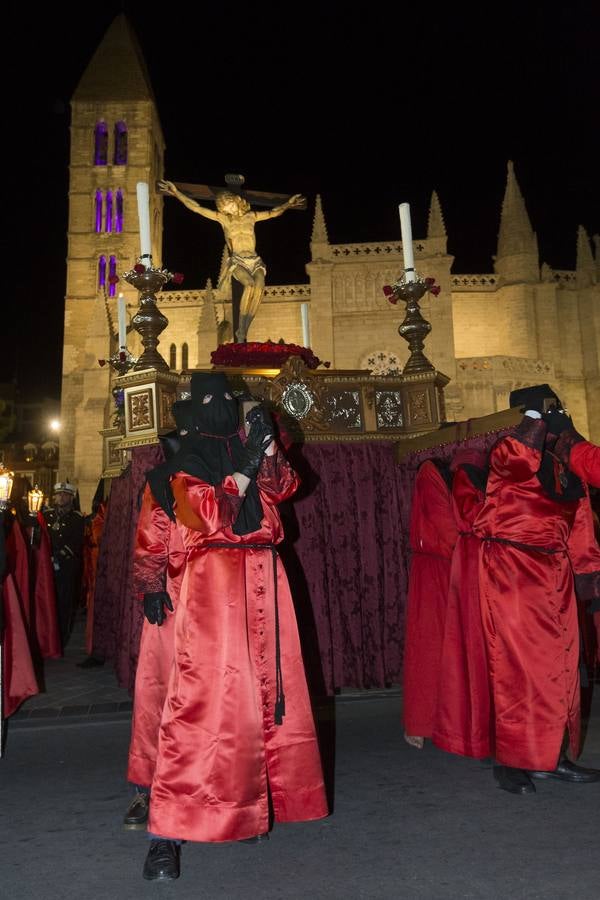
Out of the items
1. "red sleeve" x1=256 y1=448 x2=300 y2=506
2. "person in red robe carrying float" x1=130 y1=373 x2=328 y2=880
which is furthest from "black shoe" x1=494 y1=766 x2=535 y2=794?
"red sleeve" x1=256 y1=448 x2=300 y2=506

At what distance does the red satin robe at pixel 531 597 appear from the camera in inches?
133

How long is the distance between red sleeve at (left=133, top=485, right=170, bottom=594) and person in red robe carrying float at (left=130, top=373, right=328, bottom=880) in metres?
0.01

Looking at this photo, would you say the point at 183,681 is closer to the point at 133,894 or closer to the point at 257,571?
the point at 257,571

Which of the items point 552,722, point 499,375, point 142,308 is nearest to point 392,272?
point 499,375

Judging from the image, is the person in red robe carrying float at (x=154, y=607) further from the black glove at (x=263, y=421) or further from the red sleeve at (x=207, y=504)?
the black glove at (x=263, y=421)

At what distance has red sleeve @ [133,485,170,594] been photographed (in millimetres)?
3037

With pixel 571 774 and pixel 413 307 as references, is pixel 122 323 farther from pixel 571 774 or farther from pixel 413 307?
pixel 571 774

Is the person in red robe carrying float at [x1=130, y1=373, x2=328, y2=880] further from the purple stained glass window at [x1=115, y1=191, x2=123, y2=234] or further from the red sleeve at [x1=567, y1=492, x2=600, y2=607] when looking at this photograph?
the purple stained glass window at [x1=115, y1=191, x2=123, y2=234]

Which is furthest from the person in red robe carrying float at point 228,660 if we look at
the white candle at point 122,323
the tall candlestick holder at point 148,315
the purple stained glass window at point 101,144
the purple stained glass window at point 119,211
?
the purple stained glass window at point 101,144

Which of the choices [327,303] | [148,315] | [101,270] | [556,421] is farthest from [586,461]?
[101,270]

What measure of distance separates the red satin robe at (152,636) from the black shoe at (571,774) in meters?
2.15

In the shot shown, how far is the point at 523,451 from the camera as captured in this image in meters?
3.47

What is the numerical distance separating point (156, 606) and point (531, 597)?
2.08 m

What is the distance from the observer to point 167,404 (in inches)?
192
